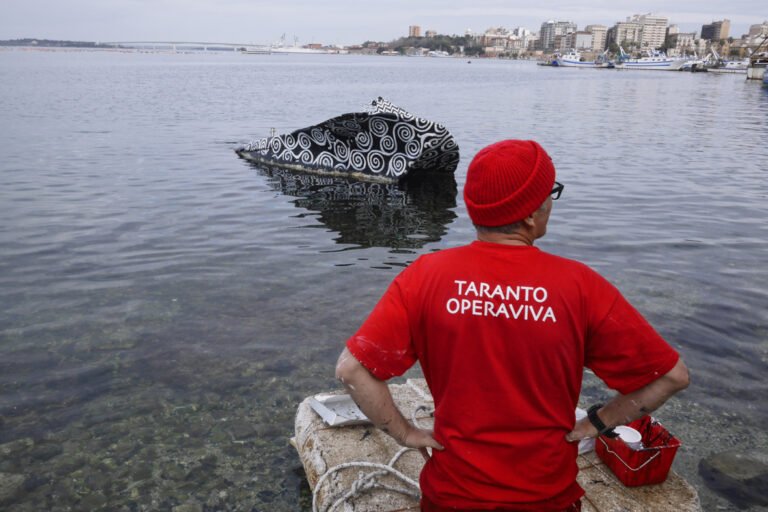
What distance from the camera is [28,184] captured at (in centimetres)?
1529

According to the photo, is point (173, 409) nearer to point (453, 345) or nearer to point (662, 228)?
point (453, 345)

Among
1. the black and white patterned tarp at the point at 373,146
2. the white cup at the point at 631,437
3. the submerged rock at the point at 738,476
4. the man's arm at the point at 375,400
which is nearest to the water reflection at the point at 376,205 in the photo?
the black and white patterned tarp at the point at 373,146

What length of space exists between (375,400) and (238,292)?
21.1 feet

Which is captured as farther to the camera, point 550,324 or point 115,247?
point 115,247

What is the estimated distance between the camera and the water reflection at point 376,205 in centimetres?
1173

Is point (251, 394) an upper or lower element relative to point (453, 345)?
lower

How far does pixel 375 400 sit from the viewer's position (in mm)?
2676

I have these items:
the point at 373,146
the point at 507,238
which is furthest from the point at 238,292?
the point at 373,146

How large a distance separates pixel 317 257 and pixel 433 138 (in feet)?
22.1

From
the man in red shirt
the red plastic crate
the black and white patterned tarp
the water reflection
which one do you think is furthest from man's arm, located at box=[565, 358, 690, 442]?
the black and white patterned tarp

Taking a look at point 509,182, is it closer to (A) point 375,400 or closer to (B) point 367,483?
(A) point 375,400

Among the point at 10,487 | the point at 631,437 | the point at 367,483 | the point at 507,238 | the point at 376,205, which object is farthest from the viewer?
the point at 376,205

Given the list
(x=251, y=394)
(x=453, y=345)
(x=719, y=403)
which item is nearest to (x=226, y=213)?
(x=251, y=394)

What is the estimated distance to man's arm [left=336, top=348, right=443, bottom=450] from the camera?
2590 mm
